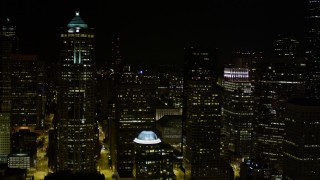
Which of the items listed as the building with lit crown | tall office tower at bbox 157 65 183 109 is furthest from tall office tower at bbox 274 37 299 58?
tall office tower at bbox 157 65 183 109

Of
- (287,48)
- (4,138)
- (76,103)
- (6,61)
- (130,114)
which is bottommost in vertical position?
(4,138)

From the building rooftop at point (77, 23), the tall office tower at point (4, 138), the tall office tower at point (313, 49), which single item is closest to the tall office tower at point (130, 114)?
the building rooftop at point (77, 23)

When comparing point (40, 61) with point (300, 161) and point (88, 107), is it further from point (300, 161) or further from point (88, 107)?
point (300, 161)

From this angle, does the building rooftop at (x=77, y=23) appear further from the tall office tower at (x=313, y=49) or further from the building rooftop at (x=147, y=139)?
the tall office tower at (x=313, y=49)

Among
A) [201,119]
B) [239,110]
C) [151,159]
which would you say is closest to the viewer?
[151,159]

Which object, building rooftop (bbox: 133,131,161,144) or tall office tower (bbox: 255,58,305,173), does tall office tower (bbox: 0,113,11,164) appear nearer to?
building rooftop (bbox: 133,131,161,144)

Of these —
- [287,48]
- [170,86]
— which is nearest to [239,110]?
[287,48]

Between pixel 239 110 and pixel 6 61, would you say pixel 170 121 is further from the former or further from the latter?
pixel 6 61
